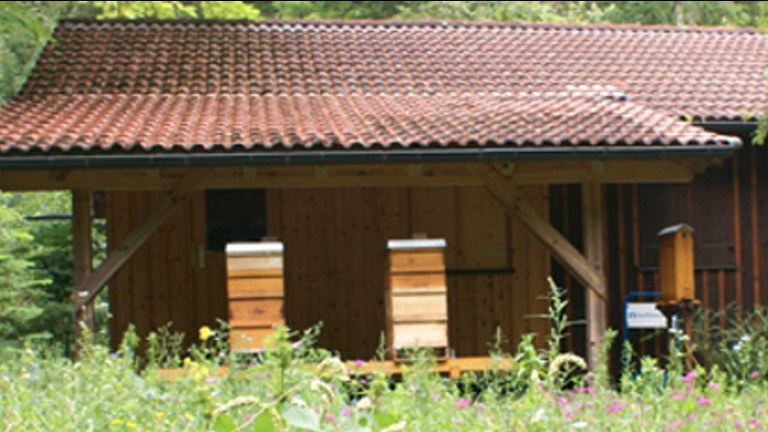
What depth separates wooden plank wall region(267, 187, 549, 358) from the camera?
1151 centimetres

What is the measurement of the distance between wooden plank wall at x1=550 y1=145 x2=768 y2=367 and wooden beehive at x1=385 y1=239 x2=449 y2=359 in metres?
3.07

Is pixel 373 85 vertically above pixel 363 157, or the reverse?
pixel 373 85

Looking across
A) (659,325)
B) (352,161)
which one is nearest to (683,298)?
(659,325)

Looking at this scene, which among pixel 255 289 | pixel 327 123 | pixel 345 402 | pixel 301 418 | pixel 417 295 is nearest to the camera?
pixel 301 418

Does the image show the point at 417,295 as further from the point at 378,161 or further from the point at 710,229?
the point at 710,229

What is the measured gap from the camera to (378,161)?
29.8 feet

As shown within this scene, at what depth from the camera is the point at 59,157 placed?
29.1 feet

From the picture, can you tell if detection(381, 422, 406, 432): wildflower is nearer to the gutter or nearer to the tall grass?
the tall grass

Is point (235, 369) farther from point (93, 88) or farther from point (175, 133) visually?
point (93, 88)

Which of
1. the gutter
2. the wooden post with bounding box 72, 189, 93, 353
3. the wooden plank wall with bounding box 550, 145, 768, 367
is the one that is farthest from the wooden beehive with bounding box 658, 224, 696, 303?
the wooden post with bounding box 72, 189, 93, 353

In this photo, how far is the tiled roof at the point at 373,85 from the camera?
9.38 meters

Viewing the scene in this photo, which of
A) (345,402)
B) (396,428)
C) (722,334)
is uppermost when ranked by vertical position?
(396,428)

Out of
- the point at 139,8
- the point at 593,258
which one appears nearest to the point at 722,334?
the point at 593,258

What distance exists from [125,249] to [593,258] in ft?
12.9
